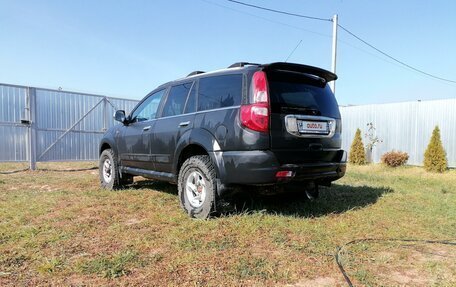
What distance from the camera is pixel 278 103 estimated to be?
13.1ft

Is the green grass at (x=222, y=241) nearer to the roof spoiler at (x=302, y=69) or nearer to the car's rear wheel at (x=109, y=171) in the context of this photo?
the car's rear wheel at (x=109, y=171)

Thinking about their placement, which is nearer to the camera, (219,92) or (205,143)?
(205,143)

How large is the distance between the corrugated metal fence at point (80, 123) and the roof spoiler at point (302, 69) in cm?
917

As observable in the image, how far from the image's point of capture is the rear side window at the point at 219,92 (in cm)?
414

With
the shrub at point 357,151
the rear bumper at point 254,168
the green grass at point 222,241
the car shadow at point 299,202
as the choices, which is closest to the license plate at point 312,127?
the rear bumper at point 254,168

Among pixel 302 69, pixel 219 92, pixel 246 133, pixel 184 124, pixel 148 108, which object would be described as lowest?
pixel 246 133

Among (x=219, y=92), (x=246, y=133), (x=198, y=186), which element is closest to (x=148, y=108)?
(x=219, y=92)

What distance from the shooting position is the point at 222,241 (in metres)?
3.50

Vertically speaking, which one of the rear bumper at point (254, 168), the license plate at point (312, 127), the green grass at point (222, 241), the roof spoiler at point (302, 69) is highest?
the roof spoiler at point (302, 69)

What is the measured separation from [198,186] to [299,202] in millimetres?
1683

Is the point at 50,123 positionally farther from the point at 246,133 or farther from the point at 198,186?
the point at 246,133

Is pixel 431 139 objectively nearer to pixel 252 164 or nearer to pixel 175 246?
pixel 252 164

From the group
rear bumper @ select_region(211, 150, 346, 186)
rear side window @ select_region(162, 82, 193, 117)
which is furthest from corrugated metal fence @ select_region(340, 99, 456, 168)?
rear side window @ select_region(162, 82, 193, 117)

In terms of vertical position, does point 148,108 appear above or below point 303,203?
above
